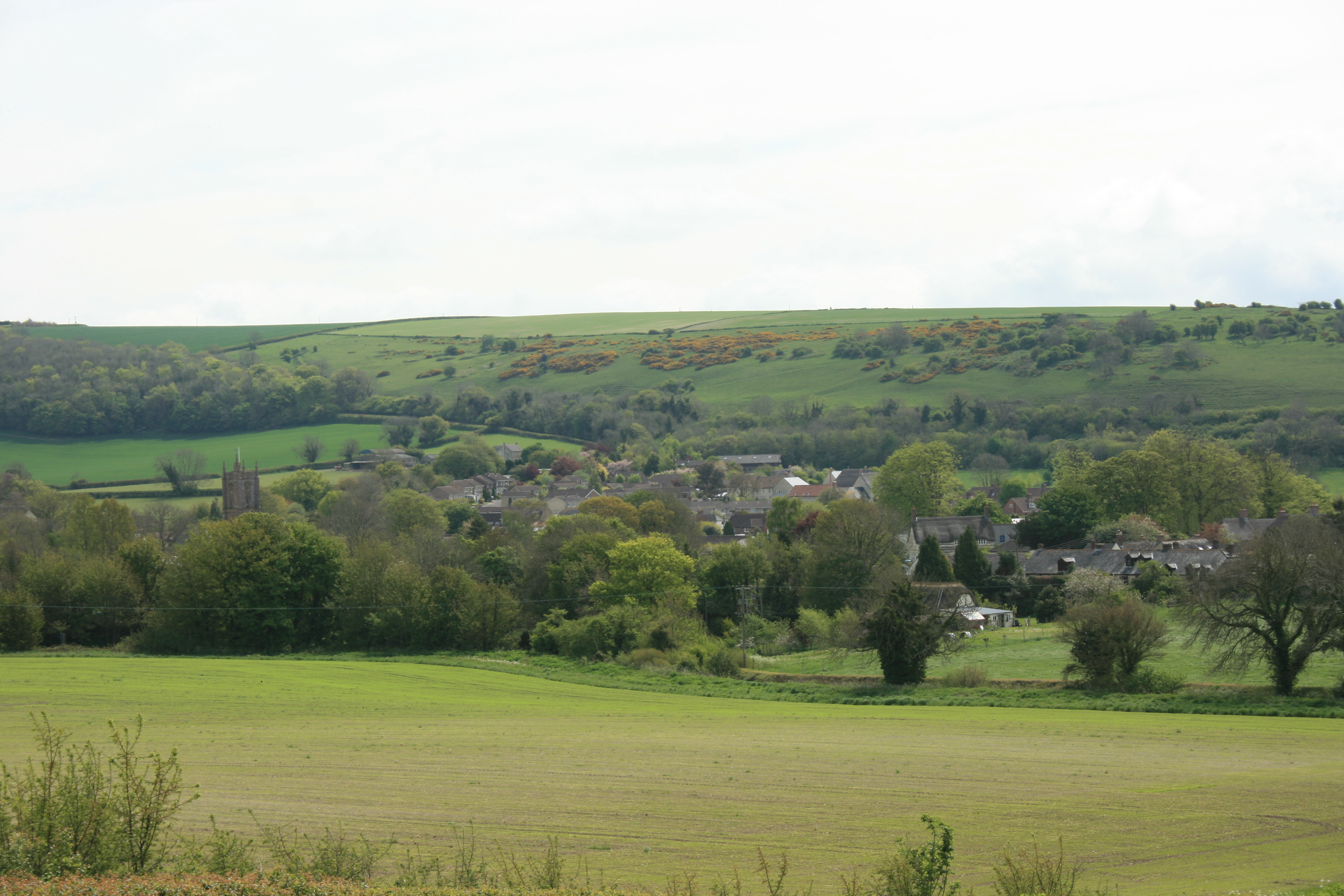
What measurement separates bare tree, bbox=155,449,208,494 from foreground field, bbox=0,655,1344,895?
9271 centimetres

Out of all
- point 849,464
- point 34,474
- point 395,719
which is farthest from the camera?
point 849,464

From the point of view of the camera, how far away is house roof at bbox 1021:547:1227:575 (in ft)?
246

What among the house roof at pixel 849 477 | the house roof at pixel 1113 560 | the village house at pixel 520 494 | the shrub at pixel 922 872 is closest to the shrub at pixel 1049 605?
the house roof at pixel 1113 560

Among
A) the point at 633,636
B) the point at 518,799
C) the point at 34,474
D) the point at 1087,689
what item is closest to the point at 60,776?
the point at 518,799

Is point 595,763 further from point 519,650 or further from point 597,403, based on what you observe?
point 597,403

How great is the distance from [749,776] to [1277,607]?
2684 cm

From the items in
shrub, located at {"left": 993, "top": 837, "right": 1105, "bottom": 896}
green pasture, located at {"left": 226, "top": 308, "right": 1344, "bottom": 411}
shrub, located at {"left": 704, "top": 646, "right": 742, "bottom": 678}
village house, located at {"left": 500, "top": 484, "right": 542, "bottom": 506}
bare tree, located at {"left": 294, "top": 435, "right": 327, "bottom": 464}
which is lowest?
shrub, located at {"left": 704, "top": 646, "right": 742, "bottom": 678}

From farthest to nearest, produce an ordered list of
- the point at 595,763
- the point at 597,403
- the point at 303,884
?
the point at 597,403
the point at 595,763
the point at 303,884

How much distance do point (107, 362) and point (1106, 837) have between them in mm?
198579

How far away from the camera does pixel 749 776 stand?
2538 cm

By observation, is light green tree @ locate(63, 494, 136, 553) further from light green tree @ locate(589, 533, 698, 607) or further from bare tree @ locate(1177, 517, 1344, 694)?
bare tree @ locate(1177, 517, 1344, 694)

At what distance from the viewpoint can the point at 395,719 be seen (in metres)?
36.4

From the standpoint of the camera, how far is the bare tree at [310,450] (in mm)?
154375

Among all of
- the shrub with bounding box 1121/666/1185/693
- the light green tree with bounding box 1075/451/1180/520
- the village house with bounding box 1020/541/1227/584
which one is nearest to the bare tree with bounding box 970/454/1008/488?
the light green tree with bounding box 1075/451/1180/520
